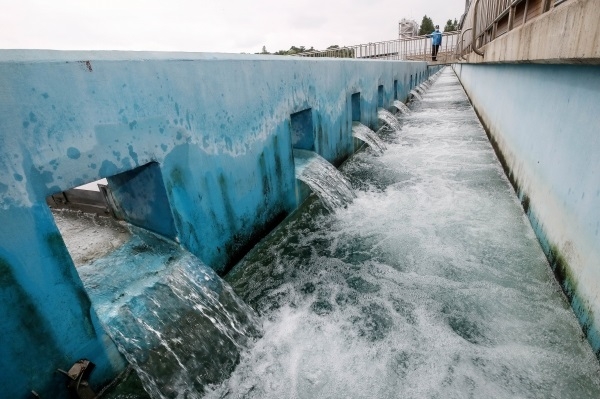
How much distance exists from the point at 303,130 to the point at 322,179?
111cm

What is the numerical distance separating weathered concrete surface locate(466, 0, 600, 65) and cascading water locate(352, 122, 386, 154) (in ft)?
13.5

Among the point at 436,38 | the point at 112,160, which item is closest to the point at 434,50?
the point at 436,38

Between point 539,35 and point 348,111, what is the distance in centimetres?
427

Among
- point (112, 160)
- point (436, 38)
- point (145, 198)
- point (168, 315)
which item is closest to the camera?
point (112, 160)

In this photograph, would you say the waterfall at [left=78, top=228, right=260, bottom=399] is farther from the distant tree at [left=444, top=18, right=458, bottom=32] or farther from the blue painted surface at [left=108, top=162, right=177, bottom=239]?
the distant tree at [left=444, top=18, right=458, bottom=32]

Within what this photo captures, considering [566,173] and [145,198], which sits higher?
[145,198]

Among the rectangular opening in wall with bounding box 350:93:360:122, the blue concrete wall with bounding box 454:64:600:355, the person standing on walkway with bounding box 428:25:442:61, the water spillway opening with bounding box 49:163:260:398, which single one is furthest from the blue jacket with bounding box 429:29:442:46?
the water spillway opening with bounding box 49:163:260:398

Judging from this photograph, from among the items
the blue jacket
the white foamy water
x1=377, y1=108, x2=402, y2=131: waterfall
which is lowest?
the white foamy water

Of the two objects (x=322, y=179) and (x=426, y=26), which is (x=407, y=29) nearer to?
(x=426, y=26)

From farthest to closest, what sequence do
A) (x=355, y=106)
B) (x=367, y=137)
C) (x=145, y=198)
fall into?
(x=355, y=106), (x=367, y=137), (x=145, y=198)

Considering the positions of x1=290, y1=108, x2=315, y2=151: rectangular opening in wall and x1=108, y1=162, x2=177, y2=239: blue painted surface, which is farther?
x1=290, y1=108, x2=315, y2=151: rectangular opening in wall

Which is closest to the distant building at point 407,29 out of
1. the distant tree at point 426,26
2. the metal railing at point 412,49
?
the distant tree at point 426,26

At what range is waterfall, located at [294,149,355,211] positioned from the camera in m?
5.11

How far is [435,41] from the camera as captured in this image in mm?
29234
